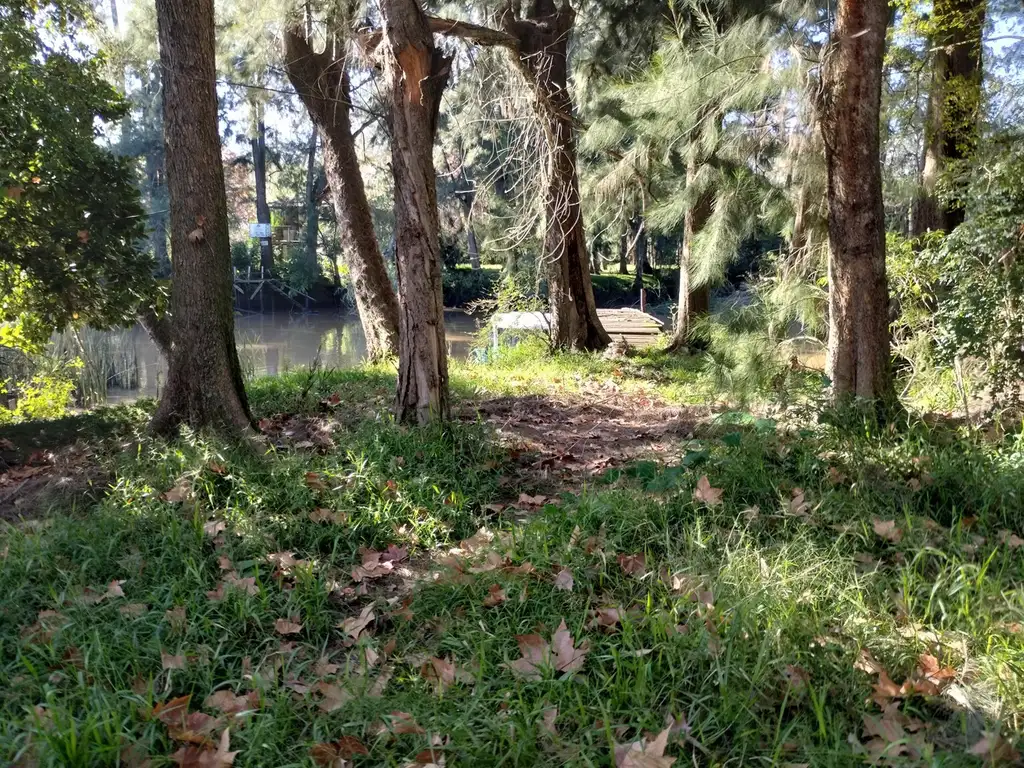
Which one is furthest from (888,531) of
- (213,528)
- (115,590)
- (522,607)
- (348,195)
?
(348,195)

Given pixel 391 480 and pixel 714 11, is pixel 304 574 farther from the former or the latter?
pixel 714 11

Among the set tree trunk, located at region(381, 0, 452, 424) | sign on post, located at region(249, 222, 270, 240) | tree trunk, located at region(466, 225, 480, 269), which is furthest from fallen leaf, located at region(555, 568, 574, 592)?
sign on post, located at region(249, 222, 270, 240)

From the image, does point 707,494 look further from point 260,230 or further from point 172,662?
point 260,230

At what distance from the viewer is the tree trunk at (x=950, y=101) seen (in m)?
7.30

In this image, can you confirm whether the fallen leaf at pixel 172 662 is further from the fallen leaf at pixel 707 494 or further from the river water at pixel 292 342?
the river water at pixel 292 342

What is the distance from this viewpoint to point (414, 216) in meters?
5.19

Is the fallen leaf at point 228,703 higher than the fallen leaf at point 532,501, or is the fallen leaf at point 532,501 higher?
the fallen leaf at point 532,501

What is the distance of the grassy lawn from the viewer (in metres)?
2.28

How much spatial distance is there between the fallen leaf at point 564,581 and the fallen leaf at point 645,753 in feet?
3.11

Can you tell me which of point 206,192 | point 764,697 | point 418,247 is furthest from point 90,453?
Result: point 764,697

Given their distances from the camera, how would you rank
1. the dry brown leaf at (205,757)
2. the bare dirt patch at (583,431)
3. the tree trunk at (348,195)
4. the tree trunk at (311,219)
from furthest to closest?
1. the tree trunk at (311,219)
2. the tree trunk at (348,195)
3. the bare dirt patch at (583,431)
4. the dry brown leaf at (205,757)

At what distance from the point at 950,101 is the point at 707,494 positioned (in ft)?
19.5

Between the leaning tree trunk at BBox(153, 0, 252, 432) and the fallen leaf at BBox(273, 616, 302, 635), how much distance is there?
2450 mm

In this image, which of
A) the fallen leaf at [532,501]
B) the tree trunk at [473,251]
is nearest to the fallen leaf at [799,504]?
the fallen leaf at [532,501]
